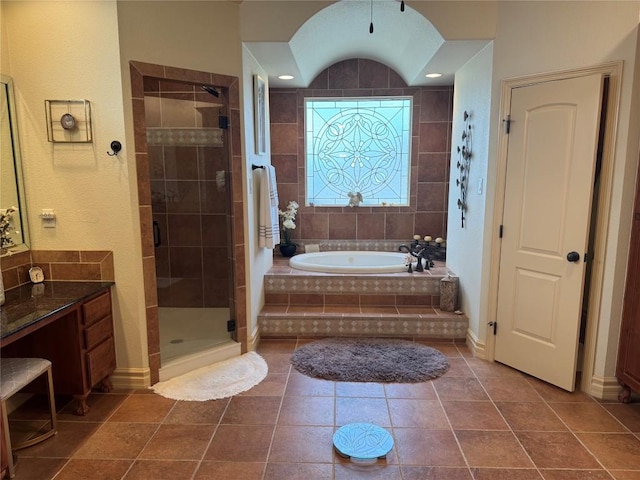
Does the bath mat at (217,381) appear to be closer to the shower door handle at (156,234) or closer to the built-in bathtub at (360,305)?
the built-in bathtub at (360,305)

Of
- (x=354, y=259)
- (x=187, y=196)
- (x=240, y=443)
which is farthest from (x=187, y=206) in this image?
(x=240, y=443)

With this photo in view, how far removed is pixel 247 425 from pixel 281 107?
3.70 m

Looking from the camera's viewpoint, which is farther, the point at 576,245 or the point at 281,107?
the point at 281,107

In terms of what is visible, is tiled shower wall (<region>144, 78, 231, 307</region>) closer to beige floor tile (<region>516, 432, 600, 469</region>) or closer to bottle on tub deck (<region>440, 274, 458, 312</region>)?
bottle on tub deck (<region>440, 274, 458, 312</region>)

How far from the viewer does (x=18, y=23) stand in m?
2.56

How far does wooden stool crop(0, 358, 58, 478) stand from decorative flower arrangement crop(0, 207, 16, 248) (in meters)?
0.73

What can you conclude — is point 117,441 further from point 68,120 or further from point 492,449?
point 492,449

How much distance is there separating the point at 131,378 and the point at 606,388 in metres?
3.24

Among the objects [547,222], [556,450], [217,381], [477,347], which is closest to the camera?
[556,450]

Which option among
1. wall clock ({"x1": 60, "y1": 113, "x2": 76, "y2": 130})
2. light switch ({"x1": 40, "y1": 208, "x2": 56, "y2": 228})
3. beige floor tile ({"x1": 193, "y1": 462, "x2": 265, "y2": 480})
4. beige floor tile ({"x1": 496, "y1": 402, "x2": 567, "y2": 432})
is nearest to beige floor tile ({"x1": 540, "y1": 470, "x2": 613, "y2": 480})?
beige floor tile ({"x1": 496, "y1": 402, "x2": 567, "y2": 432})

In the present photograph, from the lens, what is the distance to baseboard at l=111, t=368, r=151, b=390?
9.54 ft

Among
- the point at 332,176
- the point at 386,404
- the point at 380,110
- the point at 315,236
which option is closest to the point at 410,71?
the point at 380,110

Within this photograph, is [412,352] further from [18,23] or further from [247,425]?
[18,23]

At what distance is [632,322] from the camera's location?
259 centimetres
